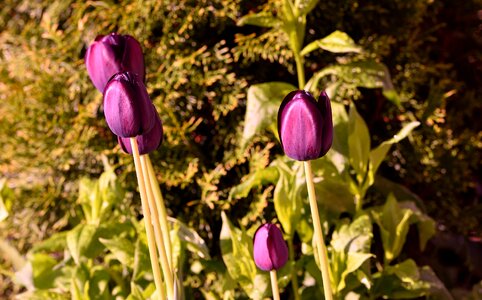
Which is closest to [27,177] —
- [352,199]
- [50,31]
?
[50,31]

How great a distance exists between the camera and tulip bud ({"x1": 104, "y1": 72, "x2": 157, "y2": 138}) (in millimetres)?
669

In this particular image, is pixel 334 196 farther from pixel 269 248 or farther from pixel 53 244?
pixel 53 244

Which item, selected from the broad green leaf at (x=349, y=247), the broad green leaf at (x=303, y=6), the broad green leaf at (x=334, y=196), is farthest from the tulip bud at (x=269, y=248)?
the broad green leaf at (x=303, y=6)

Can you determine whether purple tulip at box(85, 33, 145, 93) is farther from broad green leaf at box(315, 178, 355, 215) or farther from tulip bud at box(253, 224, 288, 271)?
broad green leaf at box(315, 178, 355, 215)

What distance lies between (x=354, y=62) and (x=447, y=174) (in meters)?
0.41

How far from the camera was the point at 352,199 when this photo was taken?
1079 mm

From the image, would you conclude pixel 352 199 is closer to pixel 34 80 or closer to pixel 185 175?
pixel 185 175

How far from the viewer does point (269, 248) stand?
77cm

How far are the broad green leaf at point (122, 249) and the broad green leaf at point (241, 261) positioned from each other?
0.47 ft

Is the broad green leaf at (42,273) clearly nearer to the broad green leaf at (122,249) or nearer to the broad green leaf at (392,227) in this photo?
the broad green leaf at (122,249)

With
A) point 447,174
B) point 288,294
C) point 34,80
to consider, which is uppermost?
point 34,80

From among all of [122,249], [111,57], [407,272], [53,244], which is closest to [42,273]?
[53,244]

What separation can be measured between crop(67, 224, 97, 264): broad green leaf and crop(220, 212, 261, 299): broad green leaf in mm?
206

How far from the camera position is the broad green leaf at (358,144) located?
1.04m
